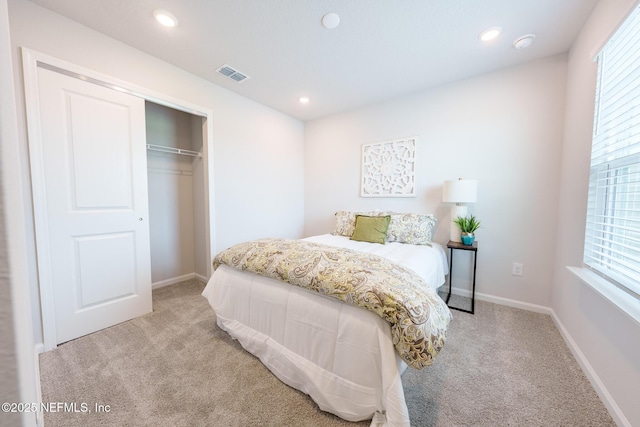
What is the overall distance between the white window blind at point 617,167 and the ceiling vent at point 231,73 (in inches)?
113

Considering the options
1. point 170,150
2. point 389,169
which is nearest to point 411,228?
point 389,169

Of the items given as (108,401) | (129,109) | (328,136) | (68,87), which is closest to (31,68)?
(68,87)

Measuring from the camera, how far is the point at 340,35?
1908 millimetres

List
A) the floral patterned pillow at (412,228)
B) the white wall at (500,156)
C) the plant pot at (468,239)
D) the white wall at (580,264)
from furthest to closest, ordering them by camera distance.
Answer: the floral patterned pillow at (412,228) < the plant pot at (468,239) < the white wall at (500,156) < the white wall at (580,264)

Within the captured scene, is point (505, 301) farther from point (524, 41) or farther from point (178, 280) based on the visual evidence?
point (178, 280)

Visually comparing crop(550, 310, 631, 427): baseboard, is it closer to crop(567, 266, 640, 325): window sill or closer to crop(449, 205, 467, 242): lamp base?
crop(567, 266, 640, 325): window sill

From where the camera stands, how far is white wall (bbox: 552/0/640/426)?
3.80ft

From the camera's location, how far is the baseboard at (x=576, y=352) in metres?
1.19

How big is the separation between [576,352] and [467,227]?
1.16m

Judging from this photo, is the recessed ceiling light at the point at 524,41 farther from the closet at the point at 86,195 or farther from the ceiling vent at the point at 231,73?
the closet at the point at 86,195

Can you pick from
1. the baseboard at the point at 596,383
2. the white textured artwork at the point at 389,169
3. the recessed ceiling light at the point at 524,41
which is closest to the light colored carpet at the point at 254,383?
the baseboard at the point at 596,383

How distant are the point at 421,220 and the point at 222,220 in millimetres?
2368

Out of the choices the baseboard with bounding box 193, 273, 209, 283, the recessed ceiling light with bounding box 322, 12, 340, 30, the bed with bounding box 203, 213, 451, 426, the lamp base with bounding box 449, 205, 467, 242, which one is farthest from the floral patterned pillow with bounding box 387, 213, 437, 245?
the baseboard with bounding box 193, 273, 209, 283

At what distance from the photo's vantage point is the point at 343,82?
2.65 meters
